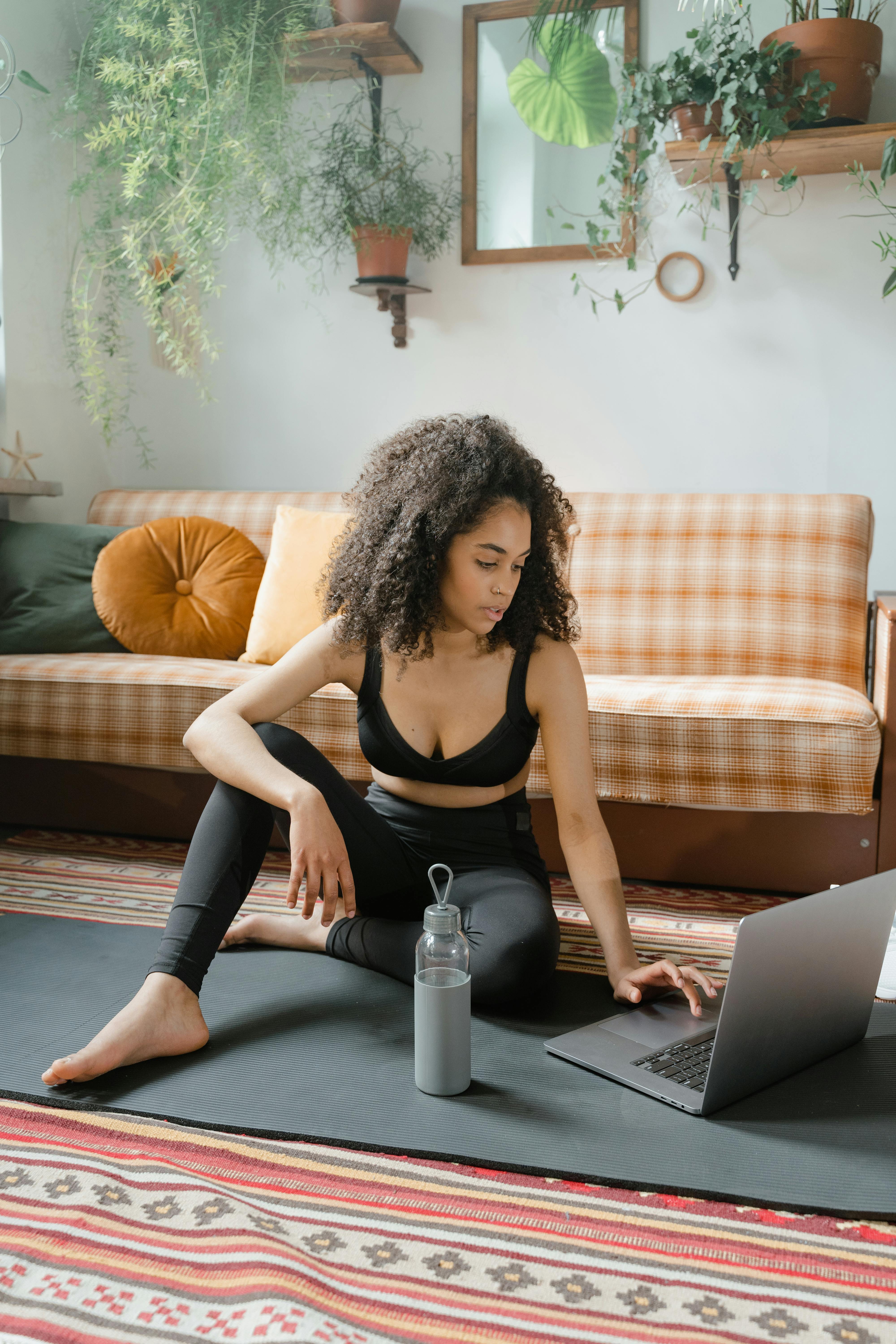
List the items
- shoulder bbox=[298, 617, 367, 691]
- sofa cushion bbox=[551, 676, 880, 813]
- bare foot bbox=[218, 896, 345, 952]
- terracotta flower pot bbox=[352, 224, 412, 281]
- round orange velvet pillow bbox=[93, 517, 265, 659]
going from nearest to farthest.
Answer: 1. shoulder bbox=[298, 617, 367, 691]
2. bare foot bbox=[218, 896, 345, 952]
3. sofa cushion bbox=[551, 676, 880, 813]
4. round orange velvet pillow bbox=[93, 517, 265, 659]
5. terracotta flower pot bbox=[352, 224, 412, 281]

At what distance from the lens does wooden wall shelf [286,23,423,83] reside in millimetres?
2818

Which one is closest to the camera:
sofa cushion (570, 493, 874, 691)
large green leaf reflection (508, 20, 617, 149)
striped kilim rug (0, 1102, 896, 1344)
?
striped kilim rug (0, 1102, 896, 1344)

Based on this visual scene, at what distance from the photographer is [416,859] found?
163 cm

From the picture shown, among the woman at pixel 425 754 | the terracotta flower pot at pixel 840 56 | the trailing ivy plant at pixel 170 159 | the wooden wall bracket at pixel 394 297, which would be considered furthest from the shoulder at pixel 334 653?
the terracotta flower pot at pixel 840 56

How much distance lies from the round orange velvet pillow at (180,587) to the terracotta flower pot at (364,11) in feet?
4.54

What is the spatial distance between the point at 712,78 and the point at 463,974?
7.39 feet

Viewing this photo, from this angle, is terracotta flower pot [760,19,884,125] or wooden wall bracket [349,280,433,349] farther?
wooden wall bracket [349,280,433,349]

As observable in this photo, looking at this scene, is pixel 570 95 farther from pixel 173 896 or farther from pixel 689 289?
pixel 173 896

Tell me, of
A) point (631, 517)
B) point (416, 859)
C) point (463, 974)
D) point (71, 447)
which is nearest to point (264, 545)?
point (71, 447)

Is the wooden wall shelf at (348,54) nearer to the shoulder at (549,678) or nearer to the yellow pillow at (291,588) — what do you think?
the yellow pillow at (291,588)

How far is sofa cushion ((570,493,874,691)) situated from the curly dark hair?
0.90 metres

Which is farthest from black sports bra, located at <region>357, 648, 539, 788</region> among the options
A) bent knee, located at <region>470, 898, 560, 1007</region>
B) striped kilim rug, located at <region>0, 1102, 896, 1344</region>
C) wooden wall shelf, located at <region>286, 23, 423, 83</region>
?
wooden wall shelf, located at <region>286, 23, 423, 83</region>

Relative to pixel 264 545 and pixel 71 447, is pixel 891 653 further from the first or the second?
pixel 71 447

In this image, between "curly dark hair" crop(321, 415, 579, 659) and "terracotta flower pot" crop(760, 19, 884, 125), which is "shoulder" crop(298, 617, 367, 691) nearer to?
"curly dark hair" crop(321, 415, 579, 659)
